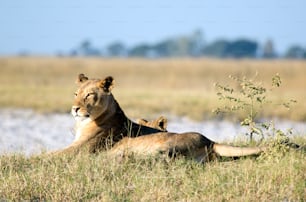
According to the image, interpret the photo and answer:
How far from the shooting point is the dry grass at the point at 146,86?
15.9 metres

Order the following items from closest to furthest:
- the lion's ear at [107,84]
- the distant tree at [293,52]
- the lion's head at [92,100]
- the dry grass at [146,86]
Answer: the lion's head at [92,100] → the lion's ear at [107,84] → the dry grass at [146,86] → the distant tree at [293,52]

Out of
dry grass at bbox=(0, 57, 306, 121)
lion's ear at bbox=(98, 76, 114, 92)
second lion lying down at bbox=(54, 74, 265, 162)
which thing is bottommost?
dry grass at bbox=(0, 57, 306, 121)

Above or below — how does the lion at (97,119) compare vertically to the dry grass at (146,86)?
above

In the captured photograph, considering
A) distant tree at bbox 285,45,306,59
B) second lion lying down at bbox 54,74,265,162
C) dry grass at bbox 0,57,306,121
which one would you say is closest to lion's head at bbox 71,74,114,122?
second lion lying down at bbox 54,74,265,162

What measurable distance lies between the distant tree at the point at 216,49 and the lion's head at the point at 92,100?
79797 mm

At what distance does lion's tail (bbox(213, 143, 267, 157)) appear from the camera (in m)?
6.69

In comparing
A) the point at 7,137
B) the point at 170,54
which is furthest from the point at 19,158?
the point at 170,54

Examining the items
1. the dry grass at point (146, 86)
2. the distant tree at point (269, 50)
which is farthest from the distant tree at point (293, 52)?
the dry grass at point (146, 86)

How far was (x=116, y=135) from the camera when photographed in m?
7.11

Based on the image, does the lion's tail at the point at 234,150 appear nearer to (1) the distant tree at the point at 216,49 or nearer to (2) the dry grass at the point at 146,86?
(2) the dry grass at the point at 146,86

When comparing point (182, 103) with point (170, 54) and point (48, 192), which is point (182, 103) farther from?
point (170, 54)

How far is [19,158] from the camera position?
6871 mm

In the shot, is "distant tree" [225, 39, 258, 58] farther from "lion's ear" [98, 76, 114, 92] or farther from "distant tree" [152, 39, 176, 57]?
"lion's ear" [98, 76, 114, 92]

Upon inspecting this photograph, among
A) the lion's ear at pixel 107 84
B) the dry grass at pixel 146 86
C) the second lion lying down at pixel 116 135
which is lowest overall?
the dry grass at pixel 146 86
